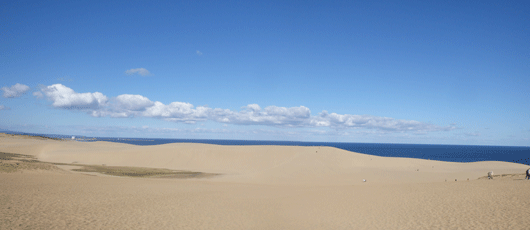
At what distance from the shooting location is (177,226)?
1198 centimetres

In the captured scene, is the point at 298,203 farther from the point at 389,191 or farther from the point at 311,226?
the point at 389,191

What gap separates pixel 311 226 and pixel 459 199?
917cm

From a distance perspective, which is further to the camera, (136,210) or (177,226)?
(136,210)

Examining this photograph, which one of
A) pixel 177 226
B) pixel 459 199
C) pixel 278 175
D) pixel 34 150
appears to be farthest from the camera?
pixel 34 150

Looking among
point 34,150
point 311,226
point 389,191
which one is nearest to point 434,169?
point 389,191

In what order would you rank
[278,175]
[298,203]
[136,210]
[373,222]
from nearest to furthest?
[373,222]
[136,210]
[298,203]
[278,175]

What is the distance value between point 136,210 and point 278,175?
21.3 meters

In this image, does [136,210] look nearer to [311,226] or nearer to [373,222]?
[311,226]

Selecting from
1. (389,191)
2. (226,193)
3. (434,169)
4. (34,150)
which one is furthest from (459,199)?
(34,150)

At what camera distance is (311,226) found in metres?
12.6

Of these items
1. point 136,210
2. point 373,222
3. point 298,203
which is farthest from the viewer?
point 298,203

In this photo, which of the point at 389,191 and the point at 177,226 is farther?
the point at 389,191

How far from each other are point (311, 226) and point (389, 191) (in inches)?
372

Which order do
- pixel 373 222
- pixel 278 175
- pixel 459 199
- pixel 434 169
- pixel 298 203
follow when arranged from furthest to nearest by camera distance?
1. pixel 434 169
2. pixel 278 175
3. pixel 298 203
4. pixel 459 199
5. pixel 373 222
